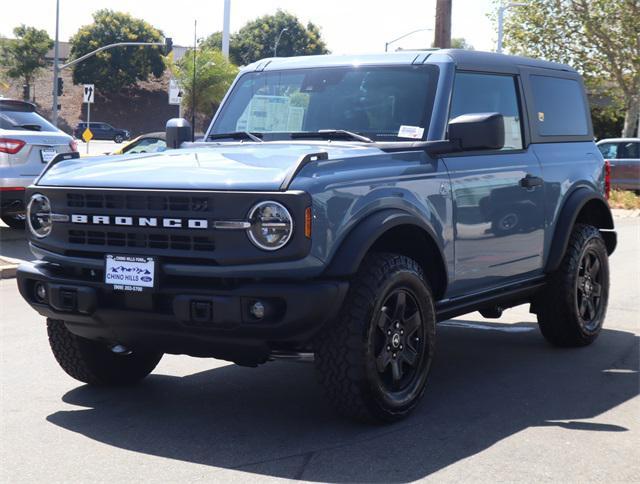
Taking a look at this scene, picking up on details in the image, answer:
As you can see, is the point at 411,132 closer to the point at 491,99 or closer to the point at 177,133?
the point at 491,99

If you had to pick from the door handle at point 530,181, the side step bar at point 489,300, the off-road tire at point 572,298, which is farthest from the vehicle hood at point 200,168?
the off-road tire at point 572,298

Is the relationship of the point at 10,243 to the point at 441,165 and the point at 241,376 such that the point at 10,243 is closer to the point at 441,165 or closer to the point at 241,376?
the point at 241,376

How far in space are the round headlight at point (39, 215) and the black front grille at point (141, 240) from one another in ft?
0.69

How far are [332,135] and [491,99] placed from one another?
1.24m

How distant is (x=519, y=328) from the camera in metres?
8.41

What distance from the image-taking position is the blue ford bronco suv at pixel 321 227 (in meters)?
4.80

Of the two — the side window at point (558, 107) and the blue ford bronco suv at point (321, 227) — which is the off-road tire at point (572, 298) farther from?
the side window at point (558, 107)

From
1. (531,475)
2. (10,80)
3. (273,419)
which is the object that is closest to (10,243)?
(273,419)

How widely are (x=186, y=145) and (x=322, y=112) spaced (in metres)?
0.97

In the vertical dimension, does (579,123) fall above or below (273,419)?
above

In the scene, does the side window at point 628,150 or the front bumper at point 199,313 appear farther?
the side window at point 628,150

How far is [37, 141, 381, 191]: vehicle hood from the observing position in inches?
193

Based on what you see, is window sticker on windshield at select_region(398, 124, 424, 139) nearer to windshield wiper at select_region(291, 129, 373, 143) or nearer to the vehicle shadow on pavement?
windshield wiper at select_region(291, 129, 373, 143)

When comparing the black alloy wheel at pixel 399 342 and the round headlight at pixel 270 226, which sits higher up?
the round headlight at pixel 270 226
